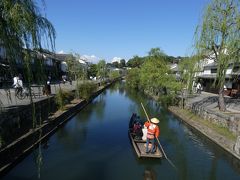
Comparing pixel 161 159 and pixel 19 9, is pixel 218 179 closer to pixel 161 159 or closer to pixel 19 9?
pixel 161 159

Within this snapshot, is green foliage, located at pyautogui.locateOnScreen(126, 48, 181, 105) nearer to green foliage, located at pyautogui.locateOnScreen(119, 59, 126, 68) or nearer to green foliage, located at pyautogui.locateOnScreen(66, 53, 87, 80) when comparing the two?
green foliage, located at pyautogui.locateOnScreen(66, 53, 87, 80)

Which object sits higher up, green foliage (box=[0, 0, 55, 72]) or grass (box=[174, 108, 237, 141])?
green foliage (box=[0, 0, 55, 72])

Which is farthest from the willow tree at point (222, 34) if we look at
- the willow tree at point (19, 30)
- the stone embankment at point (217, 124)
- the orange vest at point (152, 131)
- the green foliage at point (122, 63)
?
the green foliage at point (122, 63)

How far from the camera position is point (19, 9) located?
3934 mm

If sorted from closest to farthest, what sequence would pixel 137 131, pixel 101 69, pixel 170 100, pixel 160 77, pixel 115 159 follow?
pixel 115 159
pixel 137 131
pixel 170 100
pixel 160 77
pixel 101 69

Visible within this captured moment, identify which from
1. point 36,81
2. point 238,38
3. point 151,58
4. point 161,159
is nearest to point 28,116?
point 161,159

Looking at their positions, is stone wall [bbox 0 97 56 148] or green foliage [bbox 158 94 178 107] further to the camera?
green foliage [bbox 158 94 178 107]

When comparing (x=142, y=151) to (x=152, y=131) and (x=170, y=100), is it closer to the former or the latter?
(x=152, y=131)

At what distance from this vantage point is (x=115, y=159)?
11461mm

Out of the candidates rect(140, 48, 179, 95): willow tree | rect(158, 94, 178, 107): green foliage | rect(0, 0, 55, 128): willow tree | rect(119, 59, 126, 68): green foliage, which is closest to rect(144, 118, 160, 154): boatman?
rect(0, 0, 55, 128): willow tree

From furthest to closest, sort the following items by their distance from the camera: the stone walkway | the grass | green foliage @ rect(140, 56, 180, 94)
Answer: green foliage @ rect(140, 56, 180, 94) → the grass → the stone walkway

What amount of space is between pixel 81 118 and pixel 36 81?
1665 centimetres

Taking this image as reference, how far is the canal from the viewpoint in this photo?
9.86 metres

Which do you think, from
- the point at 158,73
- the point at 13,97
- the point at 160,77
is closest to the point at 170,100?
the point at 160,77
